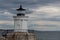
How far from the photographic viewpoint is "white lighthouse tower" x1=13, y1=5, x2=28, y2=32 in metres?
21.2

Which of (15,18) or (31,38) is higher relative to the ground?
(15,18)

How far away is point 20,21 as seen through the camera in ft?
70.0

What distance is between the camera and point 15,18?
842 inches

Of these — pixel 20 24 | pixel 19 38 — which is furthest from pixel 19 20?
pixel 19 38

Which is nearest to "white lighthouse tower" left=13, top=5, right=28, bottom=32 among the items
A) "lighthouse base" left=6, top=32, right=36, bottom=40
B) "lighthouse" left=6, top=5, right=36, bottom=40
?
"lighthouse" left=6, top=5, right=36, bottom=40

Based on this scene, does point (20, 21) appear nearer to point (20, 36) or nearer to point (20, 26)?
point (20, 26)

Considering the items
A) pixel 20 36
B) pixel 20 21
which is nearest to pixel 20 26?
pixel 20 21

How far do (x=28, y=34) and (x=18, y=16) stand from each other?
6.42ft

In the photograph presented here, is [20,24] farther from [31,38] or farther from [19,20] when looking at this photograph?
[31,38]

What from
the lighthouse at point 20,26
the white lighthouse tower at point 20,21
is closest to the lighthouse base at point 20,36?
the lighthouse at point 20,26

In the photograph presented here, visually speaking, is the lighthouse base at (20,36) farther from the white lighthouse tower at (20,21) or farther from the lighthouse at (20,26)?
the white lighthouse tower at (20,21)

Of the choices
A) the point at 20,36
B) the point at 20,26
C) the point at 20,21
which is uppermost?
the point at 20,21

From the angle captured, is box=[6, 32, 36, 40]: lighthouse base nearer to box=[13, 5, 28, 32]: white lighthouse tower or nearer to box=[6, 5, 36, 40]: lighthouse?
box=[6, 5, 36, 40]: lighthouse

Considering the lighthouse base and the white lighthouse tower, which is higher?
the white lighthouse tower
